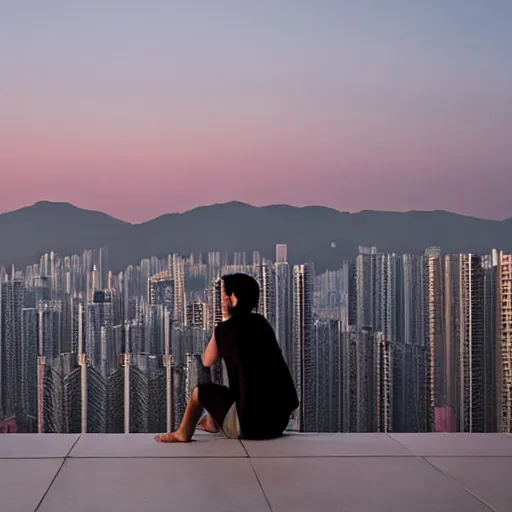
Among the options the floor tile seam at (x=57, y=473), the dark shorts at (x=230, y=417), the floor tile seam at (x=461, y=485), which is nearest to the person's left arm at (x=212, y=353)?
the dark shorts at (x=230, y=417)

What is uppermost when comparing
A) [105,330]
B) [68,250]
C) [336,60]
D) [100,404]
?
[336,60]

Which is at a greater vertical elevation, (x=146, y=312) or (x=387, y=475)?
(x=146, y=312)

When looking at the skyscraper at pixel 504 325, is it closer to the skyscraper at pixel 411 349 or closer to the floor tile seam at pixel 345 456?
the skyscraper at pixel 411 349

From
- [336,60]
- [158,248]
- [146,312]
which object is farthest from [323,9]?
[146,312]

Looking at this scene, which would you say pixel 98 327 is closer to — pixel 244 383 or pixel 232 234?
pixel 232 234

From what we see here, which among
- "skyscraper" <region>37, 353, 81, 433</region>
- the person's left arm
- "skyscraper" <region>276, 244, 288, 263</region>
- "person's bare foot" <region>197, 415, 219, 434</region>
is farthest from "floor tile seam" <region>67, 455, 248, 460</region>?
"skyscraper" <region>276, 244, 288, 263</region>

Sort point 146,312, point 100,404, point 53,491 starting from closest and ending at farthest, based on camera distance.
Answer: point 53,491 → point 100,404 → point 146,312

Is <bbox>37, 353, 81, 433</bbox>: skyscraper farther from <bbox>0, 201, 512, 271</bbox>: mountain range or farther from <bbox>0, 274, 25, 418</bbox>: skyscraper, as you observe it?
<bbox>0, 201, 512, 271</bbox>: mountain range

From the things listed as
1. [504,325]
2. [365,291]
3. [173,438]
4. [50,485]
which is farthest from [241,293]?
[504,325]

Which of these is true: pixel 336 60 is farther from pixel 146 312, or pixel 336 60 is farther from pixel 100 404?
pixel 100 404
